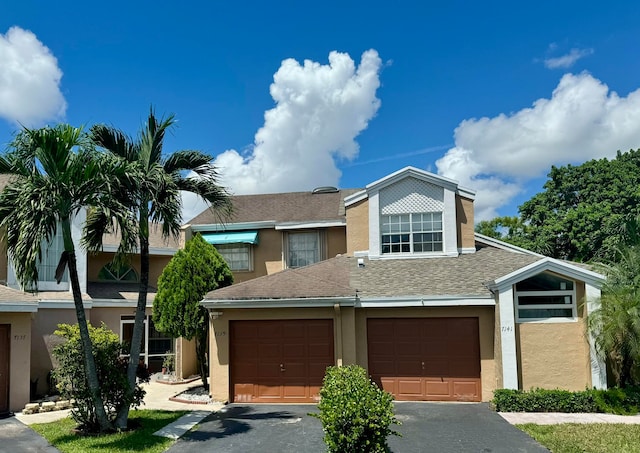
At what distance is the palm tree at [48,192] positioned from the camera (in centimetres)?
1035

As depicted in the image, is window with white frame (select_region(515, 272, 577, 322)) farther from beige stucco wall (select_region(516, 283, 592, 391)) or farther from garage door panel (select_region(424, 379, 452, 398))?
garage door panel (select_region(424, 379, 452, 398))

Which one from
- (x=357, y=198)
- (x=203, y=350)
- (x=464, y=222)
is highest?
(x=357, y=198)

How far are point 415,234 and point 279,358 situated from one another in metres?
6.94

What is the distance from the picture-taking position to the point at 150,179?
1159 centimetres

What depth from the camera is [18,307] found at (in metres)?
14.1

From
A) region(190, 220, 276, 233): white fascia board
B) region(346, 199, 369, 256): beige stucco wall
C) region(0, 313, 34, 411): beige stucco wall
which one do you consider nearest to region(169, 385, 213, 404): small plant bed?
region(0, 313, 34, 411): beige stucco wall

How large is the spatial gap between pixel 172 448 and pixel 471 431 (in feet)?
22.4

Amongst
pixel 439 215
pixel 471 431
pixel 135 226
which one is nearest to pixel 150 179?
pixel 135 226

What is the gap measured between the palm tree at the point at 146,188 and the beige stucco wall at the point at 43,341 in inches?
266

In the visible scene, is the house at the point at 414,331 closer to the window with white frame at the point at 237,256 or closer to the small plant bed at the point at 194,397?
the small plant bed at the point at 194,397

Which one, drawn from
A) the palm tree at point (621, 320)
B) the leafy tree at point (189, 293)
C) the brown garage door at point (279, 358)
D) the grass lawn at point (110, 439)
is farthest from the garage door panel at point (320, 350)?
the palm tree at point (621, 320)

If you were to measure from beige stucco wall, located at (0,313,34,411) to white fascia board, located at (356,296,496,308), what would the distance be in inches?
394

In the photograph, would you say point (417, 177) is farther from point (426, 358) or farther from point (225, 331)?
point (225, 331)

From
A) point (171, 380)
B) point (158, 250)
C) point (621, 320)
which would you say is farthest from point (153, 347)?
point (621, 320)
